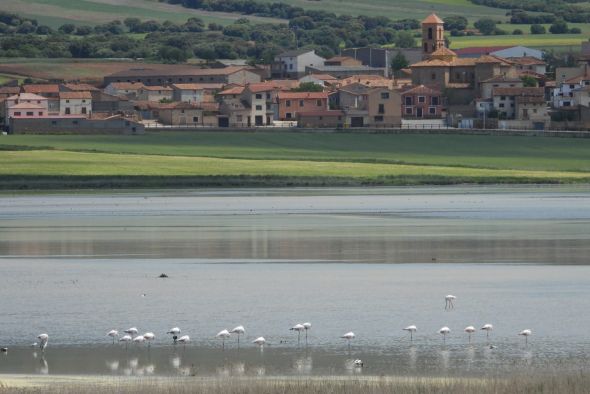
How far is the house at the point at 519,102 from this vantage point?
122m

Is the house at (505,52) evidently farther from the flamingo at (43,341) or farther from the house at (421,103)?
the flamingo at (43,341)

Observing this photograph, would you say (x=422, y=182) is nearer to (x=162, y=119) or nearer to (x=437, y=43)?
(x=162, y=119)

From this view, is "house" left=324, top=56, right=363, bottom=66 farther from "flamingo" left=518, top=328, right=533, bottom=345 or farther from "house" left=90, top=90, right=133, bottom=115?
"flamingo" left=518, top=328, right=533, bottom=345

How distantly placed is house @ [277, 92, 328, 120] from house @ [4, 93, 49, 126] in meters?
19.9

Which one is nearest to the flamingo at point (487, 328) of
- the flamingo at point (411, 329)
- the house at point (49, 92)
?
the flamingo at point (411, 329)

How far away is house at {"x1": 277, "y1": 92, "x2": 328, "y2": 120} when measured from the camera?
129250mm

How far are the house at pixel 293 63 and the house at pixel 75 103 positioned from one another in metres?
36.3

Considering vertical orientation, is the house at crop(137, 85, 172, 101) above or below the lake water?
above

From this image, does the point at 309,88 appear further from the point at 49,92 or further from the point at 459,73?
the point at 49,92

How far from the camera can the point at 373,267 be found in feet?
117

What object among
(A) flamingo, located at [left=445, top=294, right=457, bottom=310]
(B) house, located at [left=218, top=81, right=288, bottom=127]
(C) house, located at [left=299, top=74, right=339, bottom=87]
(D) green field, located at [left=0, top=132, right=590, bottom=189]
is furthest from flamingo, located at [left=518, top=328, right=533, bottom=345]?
(C) house, located at [left=299, top=74, right=339, bottom=87]

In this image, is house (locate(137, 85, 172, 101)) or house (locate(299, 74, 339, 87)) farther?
house (locate(299, 74, 339, 87))

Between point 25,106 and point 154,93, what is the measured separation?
779 inches

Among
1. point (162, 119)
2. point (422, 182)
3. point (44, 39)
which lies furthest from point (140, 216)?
point (44, 39)
